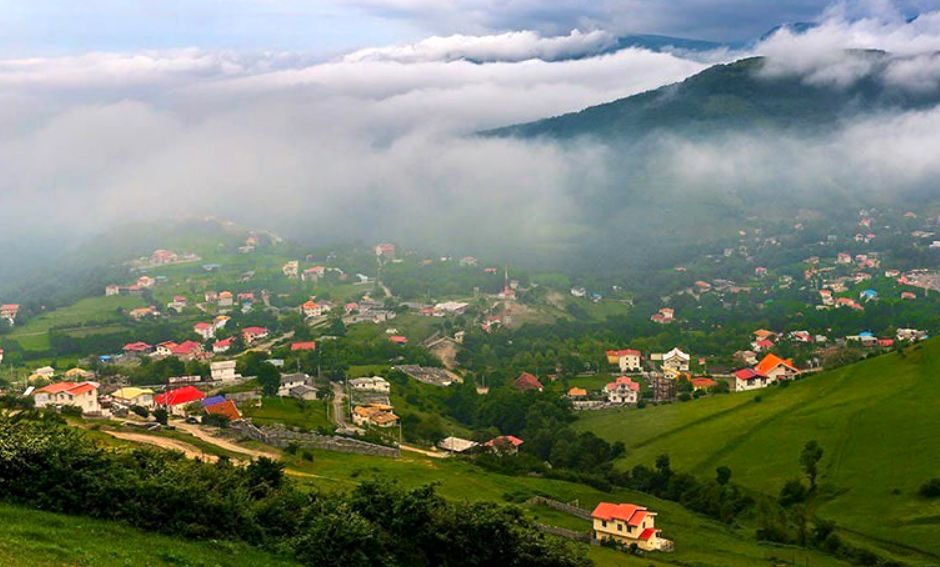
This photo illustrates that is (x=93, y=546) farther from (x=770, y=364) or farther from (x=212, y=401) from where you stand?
(x=770, y=364)

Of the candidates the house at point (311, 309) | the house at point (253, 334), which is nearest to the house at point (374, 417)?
the house at point (253, 334)

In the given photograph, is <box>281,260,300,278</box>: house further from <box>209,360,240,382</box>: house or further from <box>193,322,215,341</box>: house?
<box>209,360,240,382</box>: house

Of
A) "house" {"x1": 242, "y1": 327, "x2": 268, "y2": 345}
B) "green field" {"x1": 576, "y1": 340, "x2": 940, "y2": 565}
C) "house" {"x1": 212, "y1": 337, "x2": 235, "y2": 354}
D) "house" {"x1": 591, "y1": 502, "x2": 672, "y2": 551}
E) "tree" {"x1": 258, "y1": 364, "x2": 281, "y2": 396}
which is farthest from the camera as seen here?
"house" {"x1": 242, "y1": 327, "x2": 268, "y2": 345}

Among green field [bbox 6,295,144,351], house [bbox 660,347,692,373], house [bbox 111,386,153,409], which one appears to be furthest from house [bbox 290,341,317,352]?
house [bbox 660,347,692,373]

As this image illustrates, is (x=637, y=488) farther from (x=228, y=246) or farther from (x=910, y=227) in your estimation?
(x=910, y=227)

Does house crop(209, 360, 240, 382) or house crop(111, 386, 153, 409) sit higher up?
house crop(111, 386, 153, 409)

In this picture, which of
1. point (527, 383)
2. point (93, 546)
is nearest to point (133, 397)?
point (527, 383)
